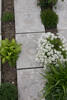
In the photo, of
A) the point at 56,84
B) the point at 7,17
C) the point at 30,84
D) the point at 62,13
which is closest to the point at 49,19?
the point at 62,13

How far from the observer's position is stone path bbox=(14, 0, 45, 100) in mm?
4072

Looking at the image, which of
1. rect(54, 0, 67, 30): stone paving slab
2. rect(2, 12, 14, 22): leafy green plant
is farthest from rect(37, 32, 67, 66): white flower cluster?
rect(2, 12, 14, 22): leafy green plant

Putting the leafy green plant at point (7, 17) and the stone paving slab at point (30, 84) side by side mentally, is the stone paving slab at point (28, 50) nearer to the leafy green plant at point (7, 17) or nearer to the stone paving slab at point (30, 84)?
the stone paving slab at point (30, 84)

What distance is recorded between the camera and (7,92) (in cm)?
370

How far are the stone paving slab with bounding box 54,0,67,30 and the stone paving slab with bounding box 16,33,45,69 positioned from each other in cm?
81

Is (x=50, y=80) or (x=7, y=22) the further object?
(x=7, y=22)

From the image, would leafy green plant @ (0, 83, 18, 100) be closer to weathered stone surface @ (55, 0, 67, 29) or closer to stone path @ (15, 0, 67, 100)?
stone path @ (15, 0, 67, 100)

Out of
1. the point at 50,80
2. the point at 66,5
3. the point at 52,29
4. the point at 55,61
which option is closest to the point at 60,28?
the point at 52,29

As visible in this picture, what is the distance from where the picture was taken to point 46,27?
5098 mm

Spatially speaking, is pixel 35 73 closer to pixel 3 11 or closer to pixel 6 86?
pixel 6 86

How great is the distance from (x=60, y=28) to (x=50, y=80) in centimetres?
190

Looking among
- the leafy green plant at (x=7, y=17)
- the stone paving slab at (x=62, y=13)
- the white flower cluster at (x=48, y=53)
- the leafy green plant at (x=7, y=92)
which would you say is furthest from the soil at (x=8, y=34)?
the stone paving slab at (x=62, y=13)

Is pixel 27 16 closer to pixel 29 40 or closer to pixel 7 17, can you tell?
pixel 7 17

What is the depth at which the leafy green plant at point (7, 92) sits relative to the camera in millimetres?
3670
